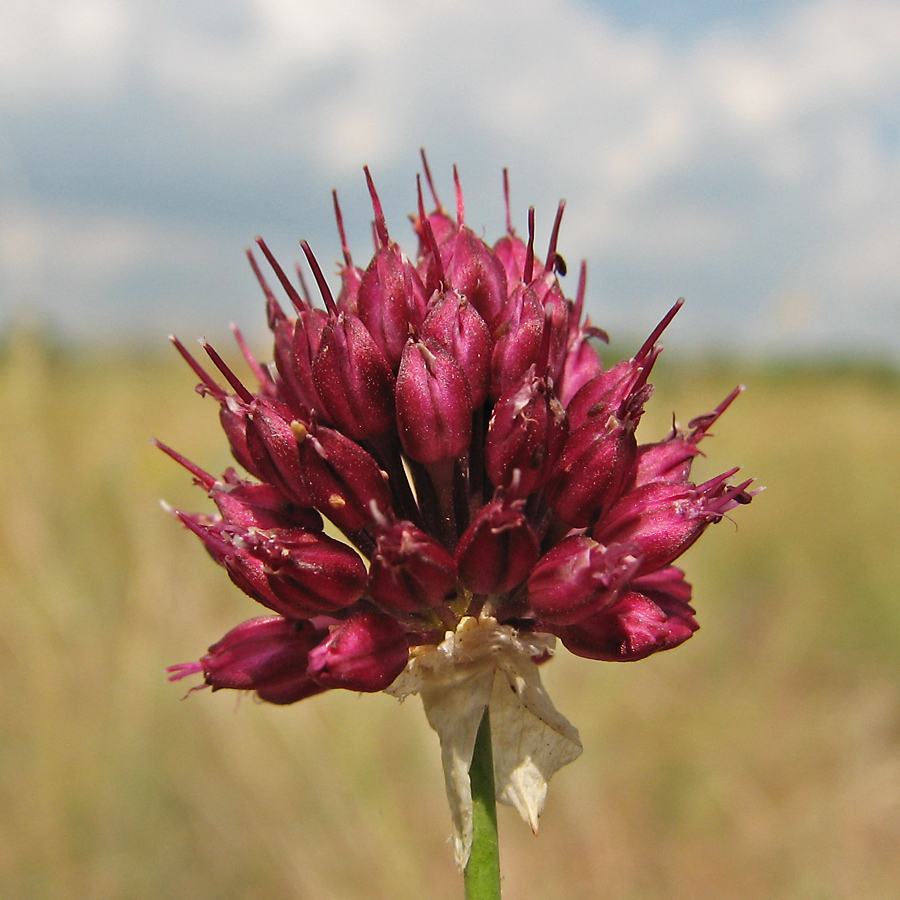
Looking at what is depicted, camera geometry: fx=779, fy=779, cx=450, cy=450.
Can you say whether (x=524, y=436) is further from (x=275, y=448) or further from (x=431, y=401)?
(x=275, y=448)

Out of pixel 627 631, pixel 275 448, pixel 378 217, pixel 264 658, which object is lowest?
pixel 627 631

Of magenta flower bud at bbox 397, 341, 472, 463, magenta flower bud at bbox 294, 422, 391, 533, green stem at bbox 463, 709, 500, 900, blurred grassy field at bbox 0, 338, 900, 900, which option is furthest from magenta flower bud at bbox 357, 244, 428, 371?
blurred grassy field at bbox 0, 338, 900, 900

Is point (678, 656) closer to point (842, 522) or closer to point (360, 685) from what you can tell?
point (842, 522)

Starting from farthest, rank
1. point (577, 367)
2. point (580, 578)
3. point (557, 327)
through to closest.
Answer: point (577, 367), point (557, 327), point (580, 578)

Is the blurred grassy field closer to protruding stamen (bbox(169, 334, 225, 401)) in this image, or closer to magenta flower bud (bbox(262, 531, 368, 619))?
protruding stamen (bbox(169, 334, 225, 401))

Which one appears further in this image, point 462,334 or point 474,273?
point 474,273


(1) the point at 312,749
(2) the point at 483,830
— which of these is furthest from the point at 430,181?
(1) the point at 312,749

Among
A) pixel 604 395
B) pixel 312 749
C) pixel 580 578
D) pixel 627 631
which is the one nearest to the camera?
pixel 580 578
